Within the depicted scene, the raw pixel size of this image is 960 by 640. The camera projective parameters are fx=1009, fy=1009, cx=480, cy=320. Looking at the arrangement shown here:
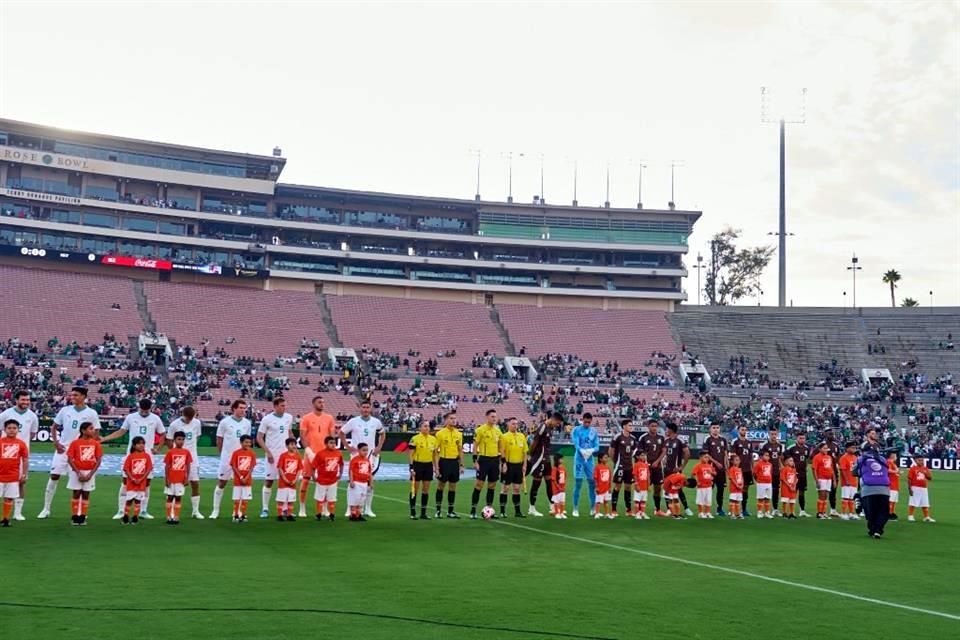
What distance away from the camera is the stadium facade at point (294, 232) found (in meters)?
76.2

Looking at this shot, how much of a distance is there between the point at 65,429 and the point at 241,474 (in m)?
3.18

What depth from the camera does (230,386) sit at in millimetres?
58719

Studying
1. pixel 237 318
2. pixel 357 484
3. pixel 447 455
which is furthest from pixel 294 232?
pixel 357 484

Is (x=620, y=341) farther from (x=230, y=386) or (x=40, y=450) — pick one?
(x=40, y=450)

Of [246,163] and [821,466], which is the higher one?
[246,163]

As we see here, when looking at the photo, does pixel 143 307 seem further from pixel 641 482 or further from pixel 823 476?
pixel 823 476

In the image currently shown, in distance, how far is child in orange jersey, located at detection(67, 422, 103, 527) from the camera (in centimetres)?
Result: 1675

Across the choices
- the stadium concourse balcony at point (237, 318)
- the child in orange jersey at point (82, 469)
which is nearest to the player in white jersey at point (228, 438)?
the child in orange jersey at point (82, 469)

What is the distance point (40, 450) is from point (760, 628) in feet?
121

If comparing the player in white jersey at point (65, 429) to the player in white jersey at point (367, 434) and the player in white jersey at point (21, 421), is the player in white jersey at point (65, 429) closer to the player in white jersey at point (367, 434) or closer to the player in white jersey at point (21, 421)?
the player in white jersey at point (21, 421)

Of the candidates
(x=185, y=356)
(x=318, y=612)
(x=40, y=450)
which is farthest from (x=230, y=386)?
(x=318, y=612)

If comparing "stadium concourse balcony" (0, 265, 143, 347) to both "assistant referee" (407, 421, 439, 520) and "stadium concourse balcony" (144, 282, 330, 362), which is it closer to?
"stadium concourse balcony" (144, 282, 330, 362)

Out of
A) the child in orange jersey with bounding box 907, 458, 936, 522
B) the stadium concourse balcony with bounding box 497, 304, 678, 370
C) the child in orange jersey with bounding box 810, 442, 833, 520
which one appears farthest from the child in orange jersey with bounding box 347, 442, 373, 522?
the stadium concourse balcony with bounding box 497, 304, 678, 370

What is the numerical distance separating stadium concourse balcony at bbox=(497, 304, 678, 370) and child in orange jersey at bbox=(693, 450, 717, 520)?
52557 millimetres
